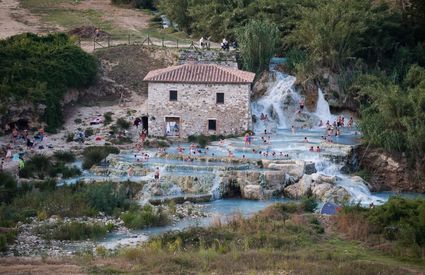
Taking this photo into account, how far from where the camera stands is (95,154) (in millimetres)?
50281

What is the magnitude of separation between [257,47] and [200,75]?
6013mm

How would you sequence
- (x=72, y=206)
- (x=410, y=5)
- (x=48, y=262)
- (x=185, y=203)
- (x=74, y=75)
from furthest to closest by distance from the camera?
(x=410, y=5) → (x=74, y=75) → (x=185, y=203) → (x=72, y=206) → (x=48, y=262)

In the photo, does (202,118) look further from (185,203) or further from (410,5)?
(410,5)

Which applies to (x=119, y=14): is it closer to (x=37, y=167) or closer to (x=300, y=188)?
(x=37, y=167)

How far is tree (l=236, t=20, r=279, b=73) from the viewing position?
197 feet

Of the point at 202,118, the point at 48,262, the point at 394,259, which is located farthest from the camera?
the point at 202,118

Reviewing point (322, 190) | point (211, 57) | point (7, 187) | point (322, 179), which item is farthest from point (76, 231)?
point (211, 57)

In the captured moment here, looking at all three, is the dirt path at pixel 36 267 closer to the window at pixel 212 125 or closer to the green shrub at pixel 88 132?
the green shrub at pixel 88 132

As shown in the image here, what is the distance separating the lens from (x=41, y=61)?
5872 centimetres

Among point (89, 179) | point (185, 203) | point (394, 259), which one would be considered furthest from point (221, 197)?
point (394, 259)

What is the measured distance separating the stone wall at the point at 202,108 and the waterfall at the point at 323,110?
17.4 ft

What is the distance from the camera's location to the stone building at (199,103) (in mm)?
55031

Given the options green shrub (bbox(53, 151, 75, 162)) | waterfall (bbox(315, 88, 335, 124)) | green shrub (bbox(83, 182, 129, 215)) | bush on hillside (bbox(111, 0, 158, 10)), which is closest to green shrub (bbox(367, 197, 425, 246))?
green shrub (bbox(83, 182, 129, 215))

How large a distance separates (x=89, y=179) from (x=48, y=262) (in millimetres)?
15548
